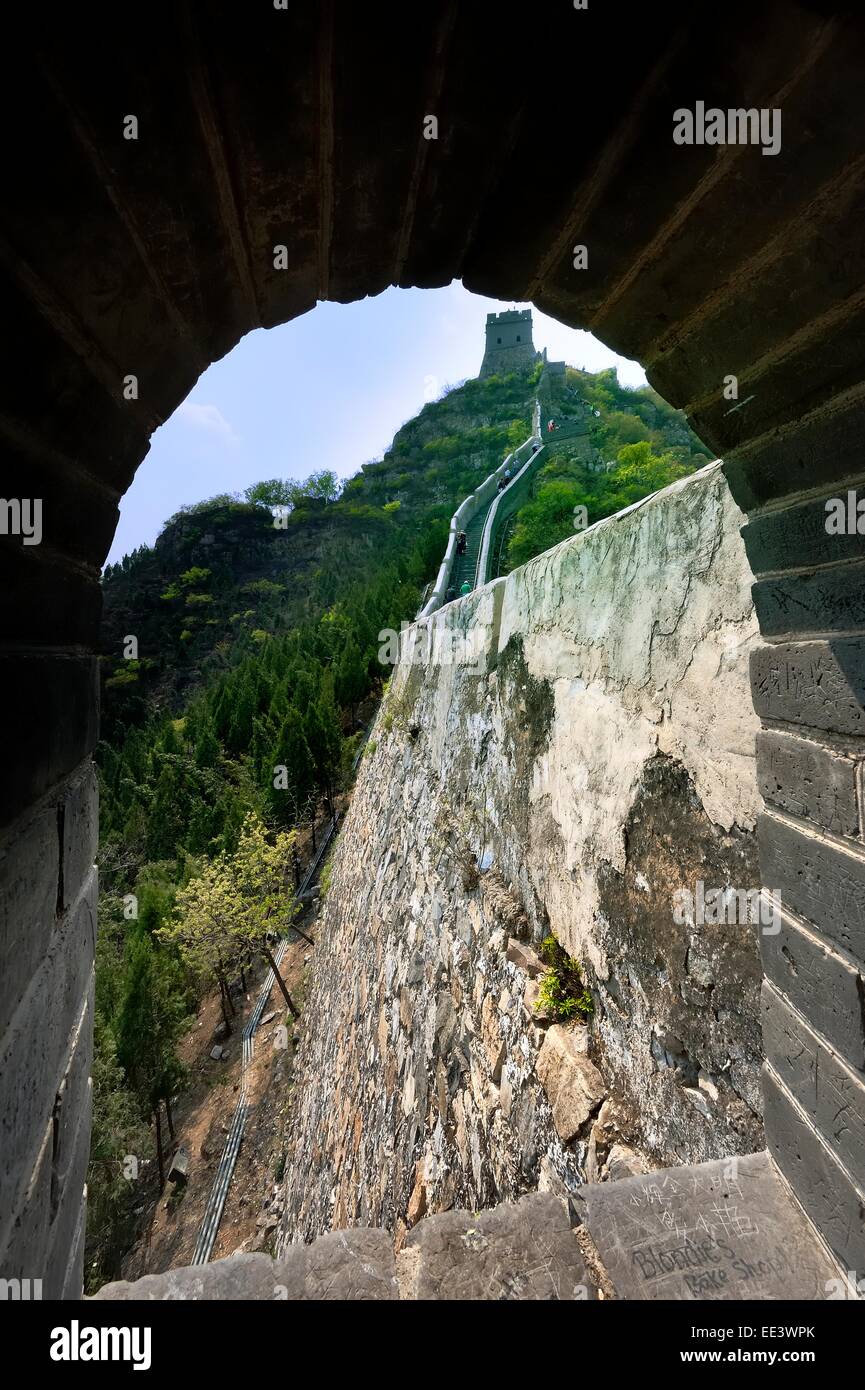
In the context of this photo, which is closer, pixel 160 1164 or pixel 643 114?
pixel 643 114

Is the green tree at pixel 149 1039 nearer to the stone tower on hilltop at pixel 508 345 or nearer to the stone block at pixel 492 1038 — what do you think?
the stone block at pixel 492 1038

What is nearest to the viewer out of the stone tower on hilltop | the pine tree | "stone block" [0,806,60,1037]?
"stone block" [0,806,60,1037]

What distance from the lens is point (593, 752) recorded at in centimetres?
276

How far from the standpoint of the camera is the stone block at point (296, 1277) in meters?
1.53

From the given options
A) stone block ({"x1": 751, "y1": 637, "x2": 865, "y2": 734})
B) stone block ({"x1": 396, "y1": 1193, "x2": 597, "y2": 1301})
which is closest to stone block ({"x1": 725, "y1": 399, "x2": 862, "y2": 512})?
stone block ({"x1": 751, "y1": 637, "x2": 865, "y2": 734})

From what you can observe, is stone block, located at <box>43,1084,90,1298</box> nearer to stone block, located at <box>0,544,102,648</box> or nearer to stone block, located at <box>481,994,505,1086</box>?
stone block, located at <box>0,544,102,648</box>

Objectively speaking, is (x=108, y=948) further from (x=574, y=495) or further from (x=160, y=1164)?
(x=574, y=495)

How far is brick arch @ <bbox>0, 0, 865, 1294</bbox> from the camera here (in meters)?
0.83

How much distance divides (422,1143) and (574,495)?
1618 cm

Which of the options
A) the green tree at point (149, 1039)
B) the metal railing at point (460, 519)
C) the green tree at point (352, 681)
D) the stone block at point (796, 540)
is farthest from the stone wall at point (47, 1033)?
the green tree at point (352, 681)

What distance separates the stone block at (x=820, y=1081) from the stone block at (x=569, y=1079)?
3.32 ft

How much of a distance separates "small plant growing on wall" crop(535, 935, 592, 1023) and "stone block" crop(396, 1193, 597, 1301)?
1.02 meters
